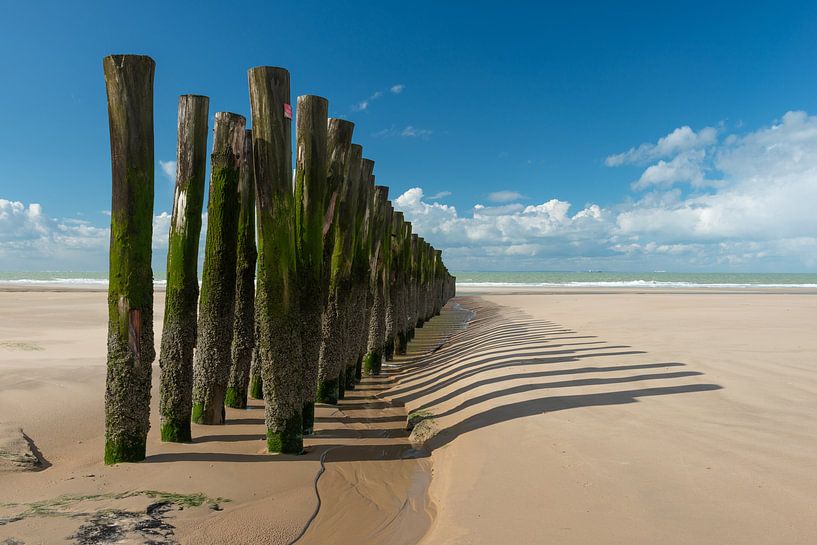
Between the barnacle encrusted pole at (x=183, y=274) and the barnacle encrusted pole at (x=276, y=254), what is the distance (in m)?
0.60

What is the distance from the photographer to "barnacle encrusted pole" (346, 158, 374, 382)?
23.0 ft

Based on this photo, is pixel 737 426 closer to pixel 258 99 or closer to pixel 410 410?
pixel 410 410

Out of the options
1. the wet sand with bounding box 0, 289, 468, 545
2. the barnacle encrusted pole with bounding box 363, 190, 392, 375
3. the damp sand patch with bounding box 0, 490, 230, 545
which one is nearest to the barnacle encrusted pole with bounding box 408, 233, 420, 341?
the barnacle encrusted pole with bounding box 363, 190, 392, 375

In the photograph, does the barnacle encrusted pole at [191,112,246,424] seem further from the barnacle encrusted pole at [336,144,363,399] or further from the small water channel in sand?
the barnacle encrusted pole at [336,144,363,399]

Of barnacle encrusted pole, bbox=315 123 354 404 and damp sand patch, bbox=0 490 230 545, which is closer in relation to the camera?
damp sand patch, bbox=0 490 230 545

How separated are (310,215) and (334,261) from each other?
1.92 meters

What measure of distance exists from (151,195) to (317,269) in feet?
4.65

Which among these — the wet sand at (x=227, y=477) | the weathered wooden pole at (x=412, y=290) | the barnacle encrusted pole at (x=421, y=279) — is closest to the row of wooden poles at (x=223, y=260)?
the wet sand at (x=227, y=477)

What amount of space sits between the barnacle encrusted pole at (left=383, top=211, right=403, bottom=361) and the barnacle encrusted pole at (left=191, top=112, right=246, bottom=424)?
530cm

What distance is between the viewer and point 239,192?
5102 millimetres

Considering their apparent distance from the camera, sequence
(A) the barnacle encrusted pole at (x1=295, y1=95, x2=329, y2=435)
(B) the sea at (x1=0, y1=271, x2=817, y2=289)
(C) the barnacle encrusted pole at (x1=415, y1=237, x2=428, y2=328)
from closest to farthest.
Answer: (A) the barnacle encrusted pole at (x1=295, y1=95, x2=329, y2=435) < (C) the barnacle encrusted pole at (x1=415, y1=237, x2=428, y2=328) < (B) the sea at (x1=0, y1=271, x2=817, y2=289)

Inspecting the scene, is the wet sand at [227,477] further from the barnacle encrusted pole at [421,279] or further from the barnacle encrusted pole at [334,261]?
the barnacle encrusted pole at [421,279]

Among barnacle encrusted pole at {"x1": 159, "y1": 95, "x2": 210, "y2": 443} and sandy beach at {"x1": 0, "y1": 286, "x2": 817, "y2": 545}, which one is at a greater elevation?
barnacle encrusted pole at {"x1": 159, "y1": 95, "x2": 210, "y2": 443}

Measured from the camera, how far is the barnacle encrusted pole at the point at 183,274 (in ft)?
14.4
